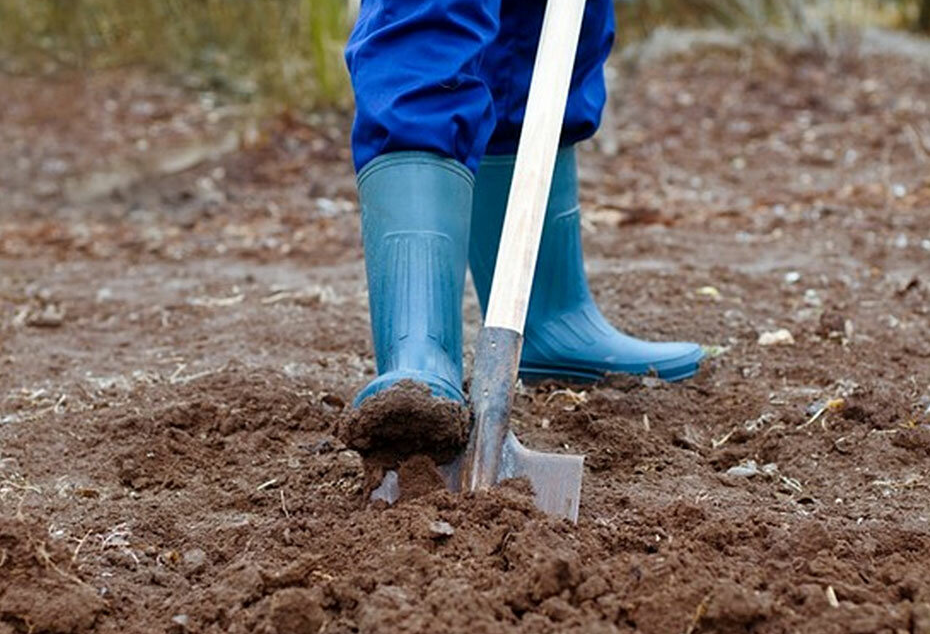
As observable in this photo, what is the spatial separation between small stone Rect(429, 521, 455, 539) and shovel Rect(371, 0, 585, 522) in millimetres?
154

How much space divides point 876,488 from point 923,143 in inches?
139

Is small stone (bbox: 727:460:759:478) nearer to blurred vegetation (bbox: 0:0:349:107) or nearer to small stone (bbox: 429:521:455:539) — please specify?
small stone (bbox: 429:521:455:539)

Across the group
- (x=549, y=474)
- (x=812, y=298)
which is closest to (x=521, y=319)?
(x=549, y=474)

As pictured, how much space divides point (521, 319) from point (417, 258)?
0.17m

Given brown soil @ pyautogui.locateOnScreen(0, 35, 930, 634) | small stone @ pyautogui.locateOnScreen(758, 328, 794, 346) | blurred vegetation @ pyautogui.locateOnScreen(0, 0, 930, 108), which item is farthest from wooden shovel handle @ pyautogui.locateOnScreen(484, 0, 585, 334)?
blurred vegetation @ pyautogui.locateOnScreen(0, 0, 930, 108)

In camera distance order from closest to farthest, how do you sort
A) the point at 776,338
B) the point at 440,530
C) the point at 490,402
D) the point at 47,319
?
the point at 440,530 → the point at 490,402 → the point at 776,338 → the point at 47,319

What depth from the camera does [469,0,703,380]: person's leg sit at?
2531 mm

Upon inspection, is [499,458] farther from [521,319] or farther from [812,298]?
[812,298]

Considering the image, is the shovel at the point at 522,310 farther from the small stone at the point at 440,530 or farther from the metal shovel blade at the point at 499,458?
the small stone at the point at 440,530

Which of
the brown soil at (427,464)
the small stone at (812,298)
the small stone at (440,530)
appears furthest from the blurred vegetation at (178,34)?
the small stone at (440,530)

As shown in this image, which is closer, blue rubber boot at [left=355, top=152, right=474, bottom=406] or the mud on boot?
the mud on boot

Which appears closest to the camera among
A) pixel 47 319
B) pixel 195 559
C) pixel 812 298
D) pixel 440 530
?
pixel 440 530

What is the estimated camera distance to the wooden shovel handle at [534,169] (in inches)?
81.2

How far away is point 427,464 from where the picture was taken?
1.92m
